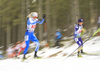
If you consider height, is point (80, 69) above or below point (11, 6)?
below

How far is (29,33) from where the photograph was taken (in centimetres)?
616

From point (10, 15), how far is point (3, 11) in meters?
1.07

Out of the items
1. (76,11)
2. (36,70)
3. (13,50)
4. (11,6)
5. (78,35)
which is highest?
(11,6)

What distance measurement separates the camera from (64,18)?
79.3 feet

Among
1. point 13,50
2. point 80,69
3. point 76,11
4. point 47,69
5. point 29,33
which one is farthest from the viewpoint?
point 13,50

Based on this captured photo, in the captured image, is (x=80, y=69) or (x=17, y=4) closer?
(x=80, y=69)

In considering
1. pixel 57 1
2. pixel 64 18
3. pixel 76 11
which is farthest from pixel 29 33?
pixel 64 18

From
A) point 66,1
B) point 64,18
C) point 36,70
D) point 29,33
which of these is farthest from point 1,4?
point 36,70

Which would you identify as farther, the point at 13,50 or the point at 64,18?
the point at 64,18

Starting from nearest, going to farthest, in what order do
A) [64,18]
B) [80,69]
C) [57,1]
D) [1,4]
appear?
[80,69]
[57,1]
[1,4]
[64,18]

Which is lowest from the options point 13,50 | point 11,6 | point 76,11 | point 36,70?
point 13,50

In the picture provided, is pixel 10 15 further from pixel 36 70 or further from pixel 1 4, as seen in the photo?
pixel 36 70

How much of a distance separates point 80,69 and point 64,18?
21.1 meters

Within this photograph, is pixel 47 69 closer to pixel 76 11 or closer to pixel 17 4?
pixel 76 11
